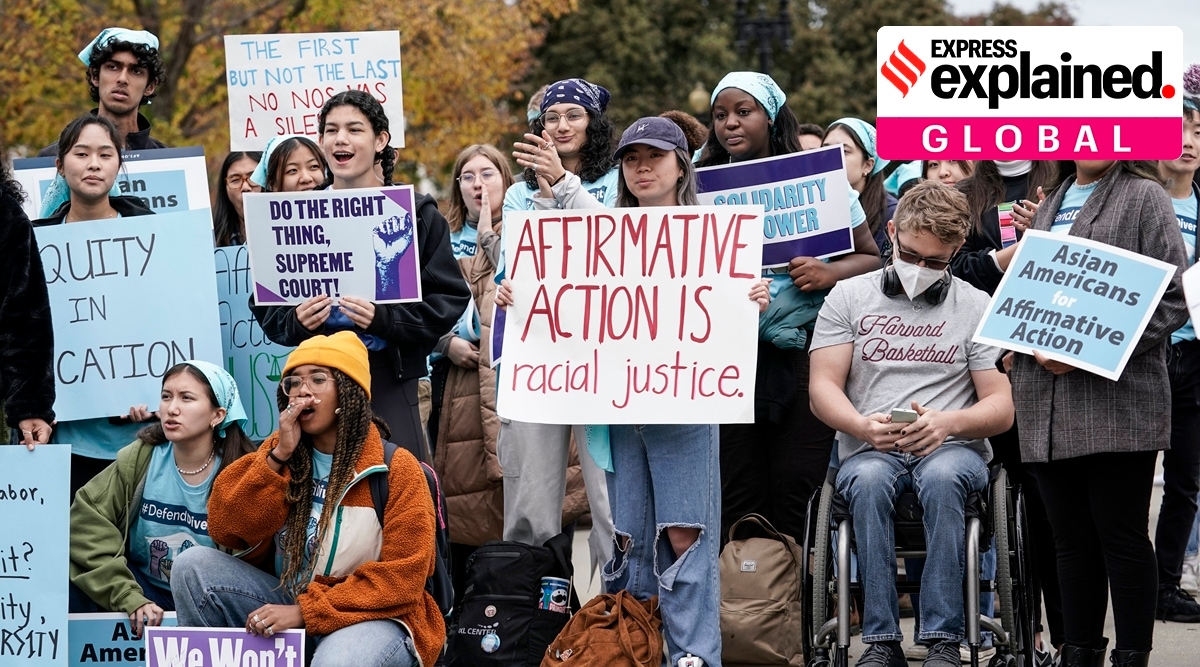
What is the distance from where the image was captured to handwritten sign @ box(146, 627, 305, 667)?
14.6 ft

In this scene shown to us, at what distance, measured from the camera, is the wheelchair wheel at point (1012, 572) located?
4828 mm

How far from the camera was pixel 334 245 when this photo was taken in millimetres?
5488

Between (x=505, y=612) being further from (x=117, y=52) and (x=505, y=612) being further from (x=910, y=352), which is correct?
(x=117, y=52)

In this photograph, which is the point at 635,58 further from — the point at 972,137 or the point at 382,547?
the point at 382,547

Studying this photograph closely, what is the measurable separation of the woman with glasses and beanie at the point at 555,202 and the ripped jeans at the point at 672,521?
477mm

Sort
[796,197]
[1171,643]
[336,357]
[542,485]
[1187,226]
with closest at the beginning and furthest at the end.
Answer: [336,357] < [542,485] < [796,197] < [1171,643] < [1187,226]

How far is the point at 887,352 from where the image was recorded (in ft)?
16.9

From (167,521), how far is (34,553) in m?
0.42

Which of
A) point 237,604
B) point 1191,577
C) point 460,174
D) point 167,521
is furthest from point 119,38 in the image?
point 1191,577

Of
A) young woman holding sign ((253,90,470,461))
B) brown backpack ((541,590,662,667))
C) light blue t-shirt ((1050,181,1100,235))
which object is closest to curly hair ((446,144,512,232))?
young woman holding sign ((253,90,470,461))

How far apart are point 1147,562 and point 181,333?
3469 millimetres

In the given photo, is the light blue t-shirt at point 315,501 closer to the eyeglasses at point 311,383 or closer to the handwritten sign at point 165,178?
the eyeglasses at point 311,383

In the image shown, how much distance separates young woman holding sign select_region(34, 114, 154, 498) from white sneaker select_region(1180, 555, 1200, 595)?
4.67 meters

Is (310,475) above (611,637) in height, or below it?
above
